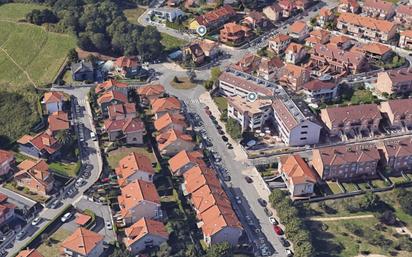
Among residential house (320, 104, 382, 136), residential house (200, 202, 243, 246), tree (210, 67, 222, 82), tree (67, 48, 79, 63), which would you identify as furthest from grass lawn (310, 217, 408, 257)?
tree (67, 48, 79, 63)

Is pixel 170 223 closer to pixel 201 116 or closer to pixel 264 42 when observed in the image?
pixel 201 116

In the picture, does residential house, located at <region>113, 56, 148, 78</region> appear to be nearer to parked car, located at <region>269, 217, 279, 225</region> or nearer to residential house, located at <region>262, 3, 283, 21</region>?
residential house, located at <region>262, 3, 283, 21</region>

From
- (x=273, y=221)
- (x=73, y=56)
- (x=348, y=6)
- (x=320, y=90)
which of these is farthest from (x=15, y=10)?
(x=273, y=221)

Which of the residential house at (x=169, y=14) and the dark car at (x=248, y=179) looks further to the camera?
the residential house at (x=169, y=14)

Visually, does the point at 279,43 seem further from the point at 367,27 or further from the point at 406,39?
the point at 406,39

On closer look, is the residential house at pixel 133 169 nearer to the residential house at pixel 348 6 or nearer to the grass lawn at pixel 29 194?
the grass lawn at pixel 29 194

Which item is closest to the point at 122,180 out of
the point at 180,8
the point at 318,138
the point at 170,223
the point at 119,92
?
the point at 170,223

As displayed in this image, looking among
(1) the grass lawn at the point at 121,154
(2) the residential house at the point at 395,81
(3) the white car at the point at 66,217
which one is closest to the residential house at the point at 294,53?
(2) the residential house at the point at 395,81
